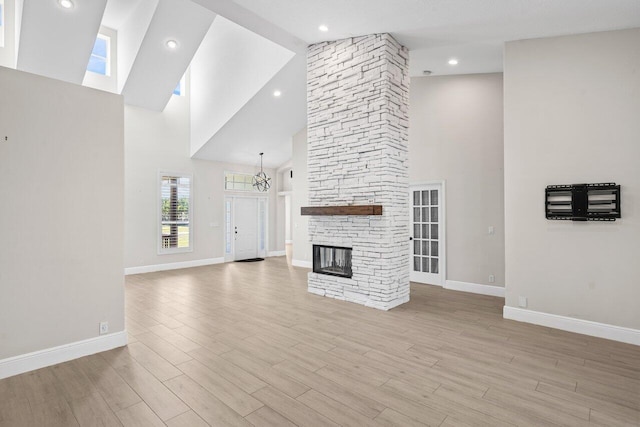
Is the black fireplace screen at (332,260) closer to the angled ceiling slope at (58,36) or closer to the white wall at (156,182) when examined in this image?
the white wall at (156,182)

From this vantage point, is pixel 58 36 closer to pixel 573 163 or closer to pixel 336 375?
pixel 336 375

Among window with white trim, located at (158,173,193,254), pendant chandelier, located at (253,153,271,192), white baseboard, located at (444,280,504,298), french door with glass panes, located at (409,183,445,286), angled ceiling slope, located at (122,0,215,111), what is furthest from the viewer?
pendant chandelier, located at (253,153,271,192)

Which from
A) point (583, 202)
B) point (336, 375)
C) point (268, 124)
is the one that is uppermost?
point (268, 124)

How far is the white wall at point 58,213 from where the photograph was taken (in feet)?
9.08

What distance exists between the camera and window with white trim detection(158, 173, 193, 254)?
785cm

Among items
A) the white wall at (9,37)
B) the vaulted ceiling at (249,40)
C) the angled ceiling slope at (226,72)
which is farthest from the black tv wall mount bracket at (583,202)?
the white wall at (9,37)

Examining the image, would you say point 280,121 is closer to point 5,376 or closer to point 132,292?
point 132,292

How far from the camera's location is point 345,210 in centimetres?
474

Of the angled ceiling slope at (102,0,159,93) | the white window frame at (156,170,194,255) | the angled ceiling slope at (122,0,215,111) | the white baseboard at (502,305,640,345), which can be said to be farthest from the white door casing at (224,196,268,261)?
the white baseboard at (502,305,640,345)

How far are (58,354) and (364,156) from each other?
13.5ft

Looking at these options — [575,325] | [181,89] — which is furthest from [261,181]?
[575,325]

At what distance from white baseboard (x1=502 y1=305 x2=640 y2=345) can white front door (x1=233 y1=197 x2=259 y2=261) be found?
23.1ft

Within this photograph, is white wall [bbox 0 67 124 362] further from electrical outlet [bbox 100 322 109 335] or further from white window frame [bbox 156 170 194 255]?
white window frame [bbox 156 170 194 255]

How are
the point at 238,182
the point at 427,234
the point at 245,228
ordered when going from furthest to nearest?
the point at 245,228 < the point at 238,182 < the point at 427,234
